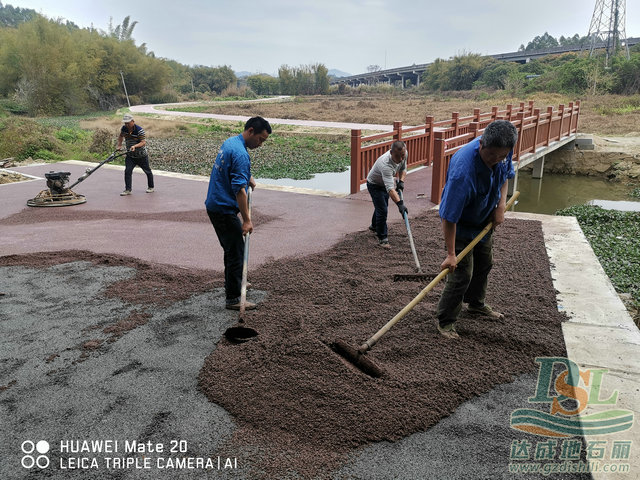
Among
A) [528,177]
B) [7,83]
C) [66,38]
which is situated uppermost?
[66,38]

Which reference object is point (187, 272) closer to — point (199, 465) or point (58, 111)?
point (199, 465)

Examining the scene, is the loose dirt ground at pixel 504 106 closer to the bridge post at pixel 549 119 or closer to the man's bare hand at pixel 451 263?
the bridge post at pixel 549 119

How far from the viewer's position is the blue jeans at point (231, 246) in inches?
161

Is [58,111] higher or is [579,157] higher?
[58,111]

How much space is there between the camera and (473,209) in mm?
3373

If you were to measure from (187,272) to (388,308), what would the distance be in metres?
2.34

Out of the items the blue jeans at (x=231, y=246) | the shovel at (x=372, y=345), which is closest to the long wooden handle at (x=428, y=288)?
the shovel at (x=372, y=345)

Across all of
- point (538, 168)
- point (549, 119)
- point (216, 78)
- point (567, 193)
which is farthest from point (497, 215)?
point (216, 78)

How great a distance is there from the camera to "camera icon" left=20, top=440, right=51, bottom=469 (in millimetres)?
2449

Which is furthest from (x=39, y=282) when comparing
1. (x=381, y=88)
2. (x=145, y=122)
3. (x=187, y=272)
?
(x=381, y=88)

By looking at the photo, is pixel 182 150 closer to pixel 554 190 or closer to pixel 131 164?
pixel 131 164

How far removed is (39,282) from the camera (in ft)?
16.1

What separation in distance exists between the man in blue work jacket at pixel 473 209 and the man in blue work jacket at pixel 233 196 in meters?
1.61

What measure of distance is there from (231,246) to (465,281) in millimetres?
1999
